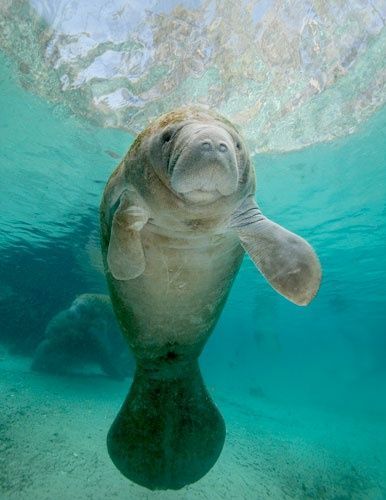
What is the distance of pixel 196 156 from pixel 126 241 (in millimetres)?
721

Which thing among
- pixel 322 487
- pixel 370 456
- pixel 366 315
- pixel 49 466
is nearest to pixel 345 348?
pixel 366 315

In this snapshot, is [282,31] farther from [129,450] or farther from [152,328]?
[129,450]

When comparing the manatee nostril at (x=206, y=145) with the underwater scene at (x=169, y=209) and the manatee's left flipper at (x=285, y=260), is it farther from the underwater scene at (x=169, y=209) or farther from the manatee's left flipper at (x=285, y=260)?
the manatee's left flipper at (x=285, y=260)

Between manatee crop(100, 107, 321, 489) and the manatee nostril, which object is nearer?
the manatee nostril

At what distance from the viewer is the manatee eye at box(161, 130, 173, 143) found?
2209 millimetres

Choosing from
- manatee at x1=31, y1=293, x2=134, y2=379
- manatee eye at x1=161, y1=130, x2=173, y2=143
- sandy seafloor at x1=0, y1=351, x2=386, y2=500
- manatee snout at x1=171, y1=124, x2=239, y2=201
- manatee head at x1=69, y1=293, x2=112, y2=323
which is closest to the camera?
manatee snout at x1=171, y1=124, x2=239, y2=201

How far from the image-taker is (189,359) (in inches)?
133

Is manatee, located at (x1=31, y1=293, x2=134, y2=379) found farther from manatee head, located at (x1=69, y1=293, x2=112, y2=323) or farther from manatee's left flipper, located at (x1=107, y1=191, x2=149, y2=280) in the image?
manatee's left flipper, located at (x1=107, y1=191, x2=149, y2=280)

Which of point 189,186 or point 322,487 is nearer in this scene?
point 189,186

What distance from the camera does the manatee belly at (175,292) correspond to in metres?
2.67

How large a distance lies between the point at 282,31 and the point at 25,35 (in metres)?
5.26

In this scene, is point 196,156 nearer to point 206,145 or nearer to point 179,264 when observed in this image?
point 206,145

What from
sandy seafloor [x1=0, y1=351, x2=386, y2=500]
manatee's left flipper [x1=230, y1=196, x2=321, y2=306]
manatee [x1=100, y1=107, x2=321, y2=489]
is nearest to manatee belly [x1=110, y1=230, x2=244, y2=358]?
manatee [x1=100, y1=107, x2=321, y2=489]

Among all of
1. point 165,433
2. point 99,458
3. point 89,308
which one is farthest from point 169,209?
point 89,308
